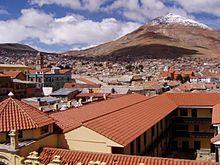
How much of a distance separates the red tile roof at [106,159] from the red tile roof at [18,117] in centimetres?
222

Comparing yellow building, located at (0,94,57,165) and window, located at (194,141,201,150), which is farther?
window, located at (194,141,201,150)

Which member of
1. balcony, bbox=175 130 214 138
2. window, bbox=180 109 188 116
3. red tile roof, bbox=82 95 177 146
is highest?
red tile roof, bbox=82 95 177 146

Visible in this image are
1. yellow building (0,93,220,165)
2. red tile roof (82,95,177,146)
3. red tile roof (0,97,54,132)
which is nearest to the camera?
red tile roof (0,97,54,132)

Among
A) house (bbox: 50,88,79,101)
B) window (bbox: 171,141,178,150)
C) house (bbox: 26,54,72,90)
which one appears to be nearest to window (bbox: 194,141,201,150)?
window (bbox: 171,141,178,150)

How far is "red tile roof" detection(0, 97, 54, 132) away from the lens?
25.1 metres

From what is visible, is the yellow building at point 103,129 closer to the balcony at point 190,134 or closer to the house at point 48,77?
the balcony at point 190,134

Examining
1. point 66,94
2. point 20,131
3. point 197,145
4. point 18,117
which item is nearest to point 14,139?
point 20,131

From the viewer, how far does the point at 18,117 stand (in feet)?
84.9

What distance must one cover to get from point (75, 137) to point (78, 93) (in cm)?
6775

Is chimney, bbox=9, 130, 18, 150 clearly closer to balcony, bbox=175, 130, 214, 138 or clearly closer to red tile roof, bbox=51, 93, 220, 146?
red tile roof, bbox=51, 93, 220, 146

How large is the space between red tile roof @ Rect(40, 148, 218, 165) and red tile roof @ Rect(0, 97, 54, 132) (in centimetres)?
222

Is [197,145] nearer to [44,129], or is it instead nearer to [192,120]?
[192,120]

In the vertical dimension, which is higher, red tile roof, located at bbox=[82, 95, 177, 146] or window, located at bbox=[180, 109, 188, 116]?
red tile roof, located at bbox=[82, 95, 177, 146]

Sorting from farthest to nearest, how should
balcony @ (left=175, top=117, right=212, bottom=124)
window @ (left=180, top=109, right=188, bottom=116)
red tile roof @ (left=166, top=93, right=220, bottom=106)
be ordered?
window @ (left=180, top=109, right=188, bottom=116)
red tile roof @ (left=166, top=93, right=220, bottom=106)
balcony @ (left=175, top=117, right=212, bottom=124)
